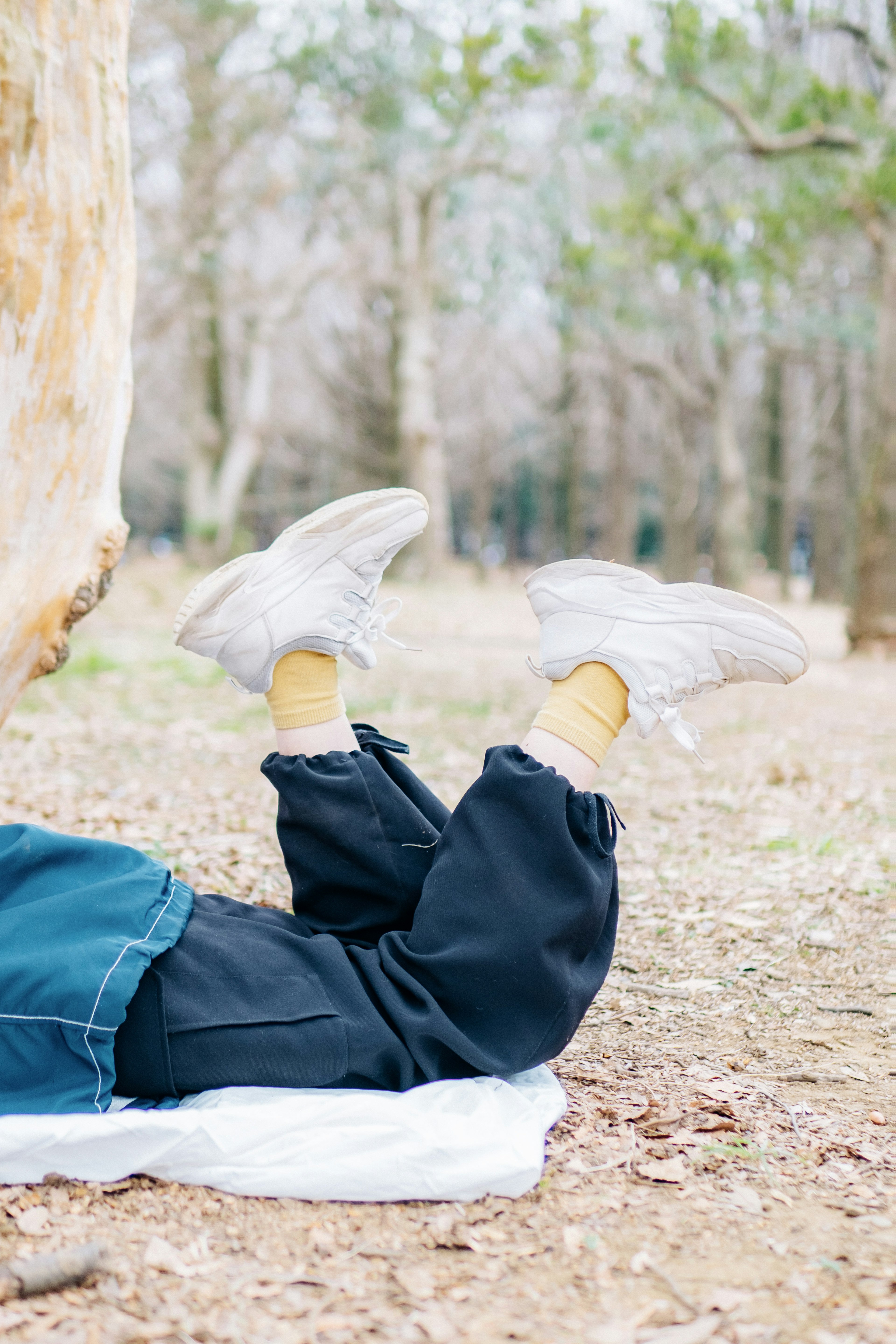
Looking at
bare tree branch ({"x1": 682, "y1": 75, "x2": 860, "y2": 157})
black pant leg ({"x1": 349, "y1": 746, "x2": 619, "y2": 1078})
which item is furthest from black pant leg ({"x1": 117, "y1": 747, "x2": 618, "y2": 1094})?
bare tree branch ({"x1": 682, "y1": 75, "x2": 860, "y2": 157})

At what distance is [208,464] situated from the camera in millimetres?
15742

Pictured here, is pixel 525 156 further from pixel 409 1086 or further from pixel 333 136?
pixel 409 1086

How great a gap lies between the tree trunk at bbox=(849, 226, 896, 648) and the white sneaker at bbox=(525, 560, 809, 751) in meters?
7.18

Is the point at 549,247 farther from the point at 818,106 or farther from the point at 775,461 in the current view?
the point at 818,106

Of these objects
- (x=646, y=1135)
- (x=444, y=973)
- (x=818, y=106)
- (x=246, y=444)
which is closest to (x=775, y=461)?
(x=246, y=444)

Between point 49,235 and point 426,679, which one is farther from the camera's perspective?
point 426,679

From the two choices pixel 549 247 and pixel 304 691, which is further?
pixel 549 247

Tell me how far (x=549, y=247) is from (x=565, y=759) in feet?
56.5

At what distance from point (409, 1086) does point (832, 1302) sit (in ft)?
2.52

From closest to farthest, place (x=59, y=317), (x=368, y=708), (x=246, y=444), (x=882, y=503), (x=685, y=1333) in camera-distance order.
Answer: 1. (x=685, y=1333)
2. (x=59, y=317)
3. (x=368, y=708)
4. (x=882, y=503)
5. (x=246, y=444)

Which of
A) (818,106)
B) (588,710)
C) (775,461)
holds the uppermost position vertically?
(818,106)

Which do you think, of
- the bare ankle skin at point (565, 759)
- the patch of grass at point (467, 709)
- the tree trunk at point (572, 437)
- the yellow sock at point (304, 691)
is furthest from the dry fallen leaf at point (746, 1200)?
the tree trunk at point (572, 437)

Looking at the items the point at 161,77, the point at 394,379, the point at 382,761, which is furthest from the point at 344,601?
the point at 394,379

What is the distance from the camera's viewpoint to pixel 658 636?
2.26m
